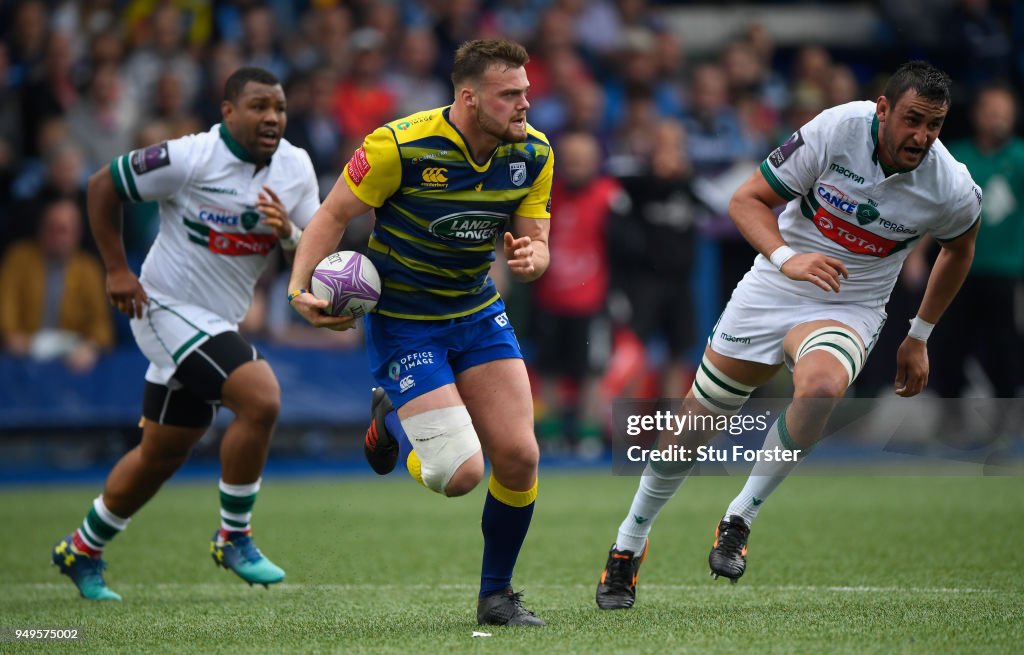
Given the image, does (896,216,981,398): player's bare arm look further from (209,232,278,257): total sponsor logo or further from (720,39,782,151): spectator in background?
(720,39,782,151): spectator in background

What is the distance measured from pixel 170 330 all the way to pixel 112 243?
1.92 feet

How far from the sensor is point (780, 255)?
607cm

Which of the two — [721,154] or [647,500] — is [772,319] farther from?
[721,154]

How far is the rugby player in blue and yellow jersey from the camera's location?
18.6 feet

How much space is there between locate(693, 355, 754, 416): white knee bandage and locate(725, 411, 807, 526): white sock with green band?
27 centimetres

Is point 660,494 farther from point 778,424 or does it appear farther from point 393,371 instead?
point 393,371

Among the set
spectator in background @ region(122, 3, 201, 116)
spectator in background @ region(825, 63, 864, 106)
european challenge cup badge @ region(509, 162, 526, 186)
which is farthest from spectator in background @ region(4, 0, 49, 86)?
european challenge cup badge @ region(509, 162, 526, 186)

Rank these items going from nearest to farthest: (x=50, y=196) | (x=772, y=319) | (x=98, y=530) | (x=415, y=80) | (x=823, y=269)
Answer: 1. (x=823, y=269)
2. (x=772, y=319)
3. (x=98, y=530)
4. (x=50, y=196)
5. (x=415, y=80)

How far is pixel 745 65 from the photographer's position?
619 inches

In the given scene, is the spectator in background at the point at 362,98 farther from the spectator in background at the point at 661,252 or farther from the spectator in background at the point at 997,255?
the spectator in background at the point at 997,255

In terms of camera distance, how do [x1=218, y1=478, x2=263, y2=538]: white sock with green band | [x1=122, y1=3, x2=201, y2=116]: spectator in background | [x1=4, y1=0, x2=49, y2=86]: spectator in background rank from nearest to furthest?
[x1=218, y1=478, x2=263, y2=538]: white sock with green band, [x1=122, y1=3, x2=201, y2=116]: spectator in background, [x1=4, y1=0, x2=49, y2=86]: spectator in background

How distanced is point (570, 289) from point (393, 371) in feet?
26.3

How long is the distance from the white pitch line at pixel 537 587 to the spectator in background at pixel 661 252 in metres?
6.93

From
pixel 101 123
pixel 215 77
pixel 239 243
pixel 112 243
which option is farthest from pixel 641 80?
pixel 112 243
